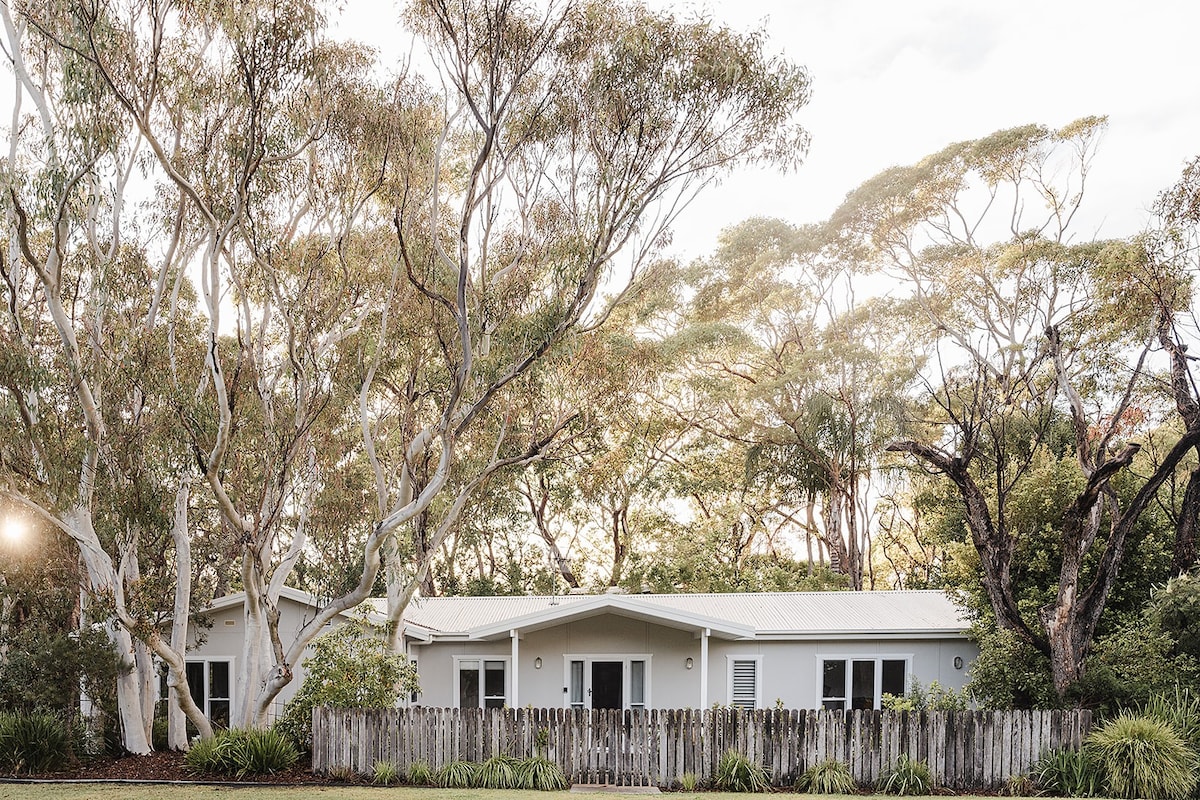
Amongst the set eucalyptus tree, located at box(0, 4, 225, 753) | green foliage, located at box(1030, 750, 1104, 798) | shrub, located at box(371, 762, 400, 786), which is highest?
eucalyptus tree, located at box(0, 4, 225, 753)

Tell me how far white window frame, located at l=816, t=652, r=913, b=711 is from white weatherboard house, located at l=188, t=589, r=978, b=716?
0.02m

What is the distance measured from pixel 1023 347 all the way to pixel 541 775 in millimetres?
13853

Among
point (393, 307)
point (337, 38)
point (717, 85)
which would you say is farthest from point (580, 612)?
point (337, 38)

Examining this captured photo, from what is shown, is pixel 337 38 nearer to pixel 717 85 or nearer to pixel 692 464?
pixel 717 85

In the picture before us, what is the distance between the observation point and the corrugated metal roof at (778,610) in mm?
17172

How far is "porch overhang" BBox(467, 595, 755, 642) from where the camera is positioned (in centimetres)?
1644

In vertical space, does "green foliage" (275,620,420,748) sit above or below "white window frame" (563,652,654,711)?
above

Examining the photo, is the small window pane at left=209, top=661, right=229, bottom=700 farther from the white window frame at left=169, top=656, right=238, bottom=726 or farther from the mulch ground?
the mulch ground

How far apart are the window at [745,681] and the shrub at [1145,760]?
6418 millimetres

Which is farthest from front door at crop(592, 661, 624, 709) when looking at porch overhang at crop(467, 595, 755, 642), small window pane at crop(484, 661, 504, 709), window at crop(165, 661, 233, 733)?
window at crop(165, 661, 233, 733)

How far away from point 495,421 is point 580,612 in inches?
145

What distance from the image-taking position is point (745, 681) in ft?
58.1

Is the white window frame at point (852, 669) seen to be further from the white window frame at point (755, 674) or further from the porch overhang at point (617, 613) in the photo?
the porch overhang at point (617, 613)

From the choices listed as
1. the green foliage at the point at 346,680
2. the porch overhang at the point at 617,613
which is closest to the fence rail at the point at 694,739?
the green foliage at the point at 346,680
